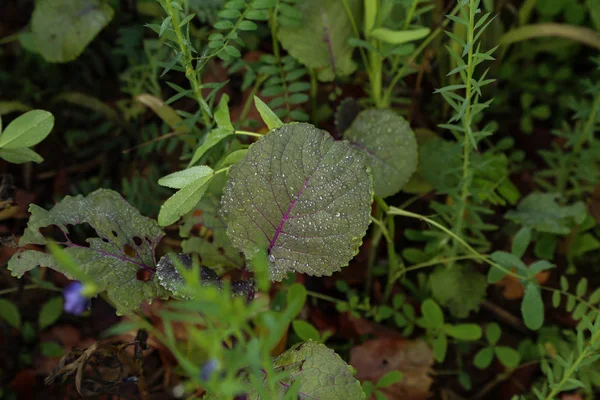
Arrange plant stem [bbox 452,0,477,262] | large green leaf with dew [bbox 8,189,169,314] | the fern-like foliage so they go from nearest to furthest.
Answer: plant stem [bbox 452,0,477,262] < large green leaf with dew [bbox 8,189,169,314] < the fern-like foliage

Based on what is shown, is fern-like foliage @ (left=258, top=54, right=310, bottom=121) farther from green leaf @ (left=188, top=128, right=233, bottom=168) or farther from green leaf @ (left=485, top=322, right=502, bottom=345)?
green leaf @ (left=485, top=322, right=502, bottom=345)

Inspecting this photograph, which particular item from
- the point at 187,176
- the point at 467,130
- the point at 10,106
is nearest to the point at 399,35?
the point at 467,130

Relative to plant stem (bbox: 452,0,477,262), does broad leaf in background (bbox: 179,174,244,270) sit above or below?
below

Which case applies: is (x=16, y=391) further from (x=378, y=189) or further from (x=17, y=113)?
(x=378, y=189)

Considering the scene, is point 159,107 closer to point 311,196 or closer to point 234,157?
point 234,157

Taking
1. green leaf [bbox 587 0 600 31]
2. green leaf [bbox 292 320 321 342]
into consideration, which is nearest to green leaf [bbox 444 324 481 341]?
green leaf [bbox 292 320 321 342]

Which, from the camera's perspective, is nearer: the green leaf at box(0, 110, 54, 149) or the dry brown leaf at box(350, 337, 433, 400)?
the green leaf at box(0, 110, 54, 149)

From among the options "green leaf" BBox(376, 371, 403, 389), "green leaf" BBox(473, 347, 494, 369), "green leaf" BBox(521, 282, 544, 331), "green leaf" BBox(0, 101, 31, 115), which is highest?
"green leaf" BBox(0, 101, 31, 115)

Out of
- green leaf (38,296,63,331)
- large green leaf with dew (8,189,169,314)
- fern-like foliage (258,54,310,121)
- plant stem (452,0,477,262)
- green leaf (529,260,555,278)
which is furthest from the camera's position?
green leaf (38,296,63,331)
